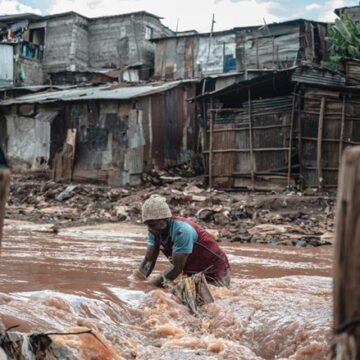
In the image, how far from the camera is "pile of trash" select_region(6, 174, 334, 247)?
11859mm

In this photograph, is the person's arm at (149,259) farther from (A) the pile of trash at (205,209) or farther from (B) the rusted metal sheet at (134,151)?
(B) the rusted metal sheet at (134,151)

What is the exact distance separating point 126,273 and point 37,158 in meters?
15.9

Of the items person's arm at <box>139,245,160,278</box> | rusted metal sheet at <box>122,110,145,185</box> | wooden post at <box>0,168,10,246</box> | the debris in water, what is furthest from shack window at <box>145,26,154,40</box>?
wooden post at <box>0,168,10,246</box>

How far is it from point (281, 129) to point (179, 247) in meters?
11.6

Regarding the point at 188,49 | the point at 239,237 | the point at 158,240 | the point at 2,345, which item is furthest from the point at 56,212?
the point at 188,49

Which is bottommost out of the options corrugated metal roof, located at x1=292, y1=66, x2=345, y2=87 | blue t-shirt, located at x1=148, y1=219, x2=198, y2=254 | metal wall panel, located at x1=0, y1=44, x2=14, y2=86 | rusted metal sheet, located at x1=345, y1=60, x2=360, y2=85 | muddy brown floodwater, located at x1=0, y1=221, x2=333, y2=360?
muddy brown floodwater, located at x1=0, y1=221, x2=333, y2=360

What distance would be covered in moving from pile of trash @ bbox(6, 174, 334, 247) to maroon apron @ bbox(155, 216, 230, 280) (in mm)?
4951

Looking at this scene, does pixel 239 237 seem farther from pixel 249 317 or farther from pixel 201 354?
pixel 201 354

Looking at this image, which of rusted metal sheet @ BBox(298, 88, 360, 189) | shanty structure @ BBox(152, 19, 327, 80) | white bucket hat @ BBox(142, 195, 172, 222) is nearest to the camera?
white bucket hat @ BBox(142, 195, 172, 222)

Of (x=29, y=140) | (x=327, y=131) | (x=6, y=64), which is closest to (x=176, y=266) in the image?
(x=327, y=131)

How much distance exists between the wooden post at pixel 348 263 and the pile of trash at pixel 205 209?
30.3 ft

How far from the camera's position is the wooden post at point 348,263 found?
5.28 feet

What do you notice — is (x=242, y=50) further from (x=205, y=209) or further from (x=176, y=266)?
(x=176, y=266)

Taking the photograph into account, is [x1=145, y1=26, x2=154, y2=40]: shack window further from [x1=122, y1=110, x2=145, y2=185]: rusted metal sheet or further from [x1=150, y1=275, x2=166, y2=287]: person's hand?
[x1=150, y1=275, x2=166, y2=287]: person's hand
